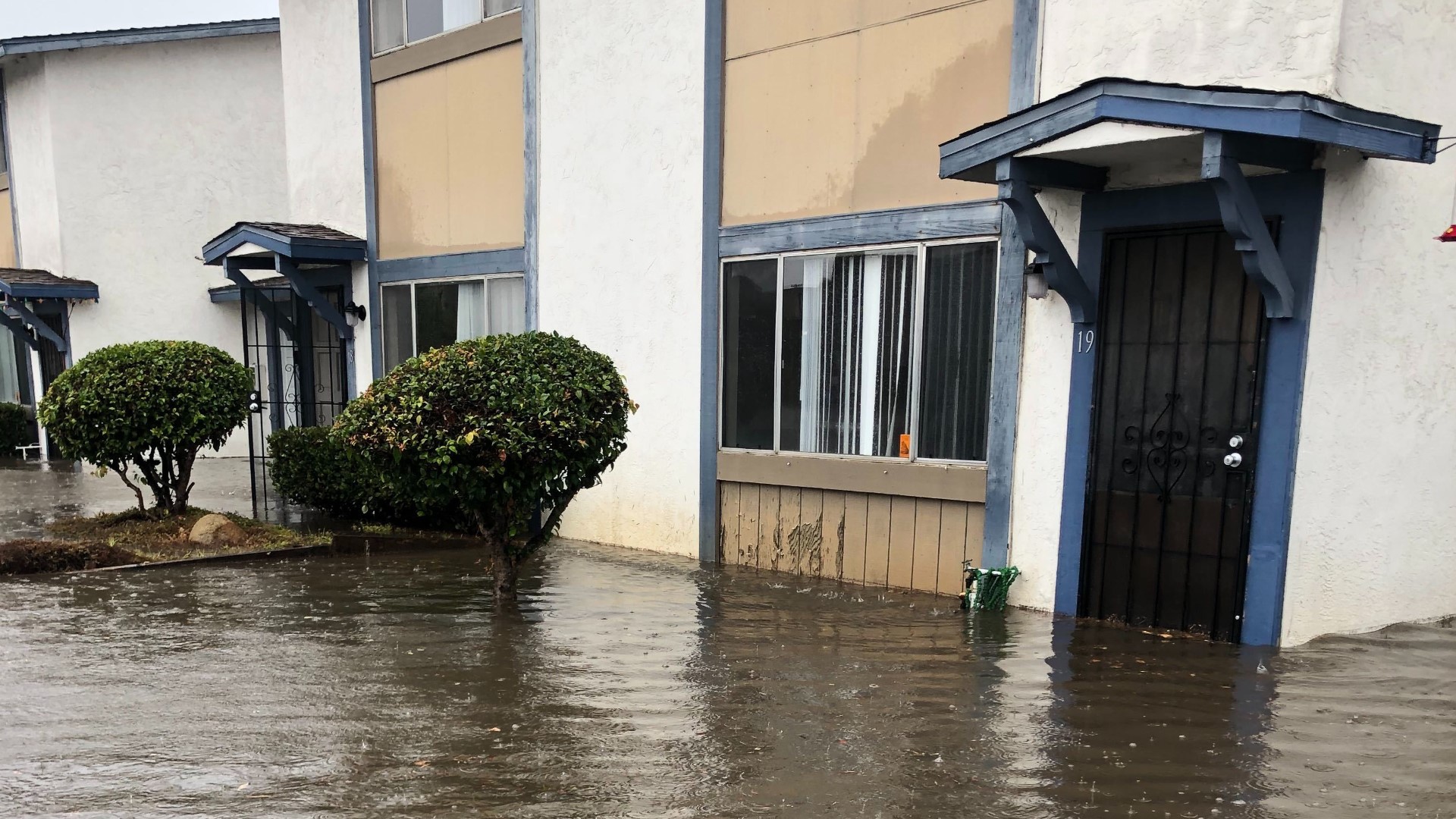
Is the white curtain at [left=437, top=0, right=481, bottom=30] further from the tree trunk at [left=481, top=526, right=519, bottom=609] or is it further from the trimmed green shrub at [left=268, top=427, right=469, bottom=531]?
the tree trunk at [left=481, top=526, right=519, bottom=609]

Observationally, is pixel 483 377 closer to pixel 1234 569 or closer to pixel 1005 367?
pixel 1005 367

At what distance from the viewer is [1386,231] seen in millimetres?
5844

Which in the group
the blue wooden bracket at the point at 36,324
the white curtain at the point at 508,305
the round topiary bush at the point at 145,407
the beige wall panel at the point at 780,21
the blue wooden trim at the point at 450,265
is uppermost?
the beige wall panel at the point at 780,21

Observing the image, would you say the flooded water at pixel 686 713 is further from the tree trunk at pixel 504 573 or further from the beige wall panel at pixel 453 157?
the beige wall panel at pixel 453 157

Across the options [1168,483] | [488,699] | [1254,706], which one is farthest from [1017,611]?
[488,699]

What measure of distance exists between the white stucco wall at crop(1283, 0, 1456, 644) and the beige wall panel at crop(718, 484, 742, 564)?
4.40m

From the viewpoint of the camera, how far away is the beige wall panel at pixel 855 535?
26.4ft

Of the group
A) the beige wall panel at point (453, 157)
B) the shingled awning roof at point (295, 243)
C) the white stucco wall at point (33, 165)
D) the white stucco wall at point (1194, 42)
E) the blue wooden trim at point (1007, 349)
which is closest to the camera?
the white stucco wall at point (1194, 42)

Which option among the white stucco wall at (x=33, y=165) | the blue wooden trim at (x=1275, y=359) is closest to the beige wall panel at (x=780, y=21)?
the blue wooden trim at (x=1275, y=359)

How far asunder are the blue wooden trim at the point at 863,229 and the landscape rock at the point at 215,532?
16.7 ft

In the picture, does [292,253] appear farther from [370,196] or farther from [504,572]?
[504,572]

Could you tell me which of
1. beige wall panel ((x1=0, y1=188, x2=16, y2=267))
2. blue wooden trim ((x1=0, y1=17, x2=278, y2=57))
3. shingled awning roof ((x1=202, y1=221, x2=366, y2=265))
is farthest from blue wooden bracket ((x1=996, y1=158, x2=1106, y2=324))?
beige wall panel ((x1=0, y1=188, x2=16, y2=267))

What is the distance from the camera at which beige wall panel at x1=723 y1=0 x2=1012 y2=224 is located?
7.16 meters

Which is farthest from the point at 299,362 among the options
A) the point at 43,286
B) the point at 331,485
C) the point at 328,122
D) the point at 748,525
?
the point at 748,525
